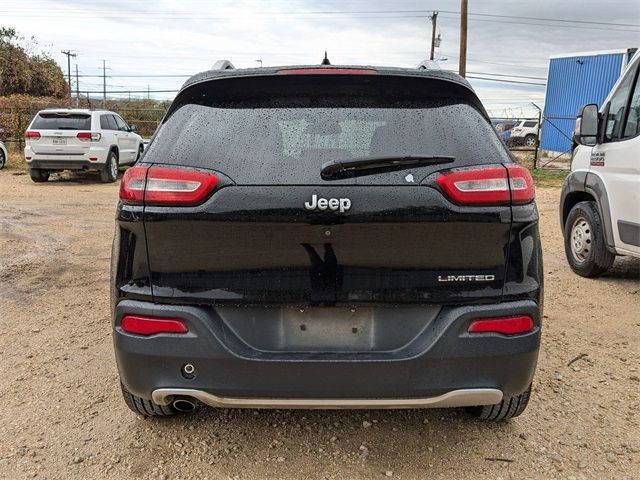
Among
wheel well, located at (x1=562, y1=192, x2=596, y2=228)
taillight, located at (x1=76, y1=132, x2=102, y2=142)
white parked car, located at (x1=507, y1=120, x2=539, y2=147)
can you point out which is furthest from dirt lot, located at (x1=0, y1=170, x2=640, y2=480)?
white parked car, located at (x1=507, y1=120, x2=539, y2=147)

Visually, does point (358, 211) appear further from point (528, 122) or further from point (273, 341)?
point (528, 122)

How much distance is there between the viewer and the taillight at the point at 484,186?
88.9 inches

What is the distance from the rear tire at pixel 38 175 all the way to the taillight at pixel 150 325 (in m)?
13.3

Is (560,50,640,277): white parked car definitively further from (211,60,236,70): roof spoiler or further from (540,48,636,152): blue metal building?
(540,48,636,152): blue metal building

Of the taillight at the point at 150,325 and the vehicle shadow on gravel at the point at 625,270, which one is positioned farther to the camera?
the vehicle shadow on gravel at the point at 625,270

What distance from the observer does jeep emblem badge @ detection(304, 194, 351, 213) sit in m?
2.22

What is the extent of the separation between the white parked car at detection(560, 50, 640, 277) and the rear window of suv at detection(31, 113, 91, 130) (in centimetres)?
1160

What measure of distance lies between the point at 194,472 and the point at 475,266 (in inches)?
62.2

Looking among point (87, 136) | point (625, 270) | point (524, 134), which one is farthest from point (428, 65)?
point (524, 134)

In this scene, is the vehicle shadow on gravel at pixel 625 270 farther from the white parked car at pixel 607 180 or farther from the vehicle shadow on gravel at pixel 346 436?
the vehicle shadow on gravel at pixel 346 436

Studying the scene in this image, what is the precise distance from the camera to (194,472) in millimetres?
2625

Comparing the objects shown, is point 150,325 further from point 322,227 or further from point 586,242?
point 586,242

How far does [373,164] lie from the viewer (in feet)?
7.52

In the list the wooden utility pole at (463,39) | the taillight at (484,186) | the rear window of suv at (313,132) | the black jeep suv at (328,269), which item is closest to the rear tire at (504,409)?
the black jeep suv at (328,269)
